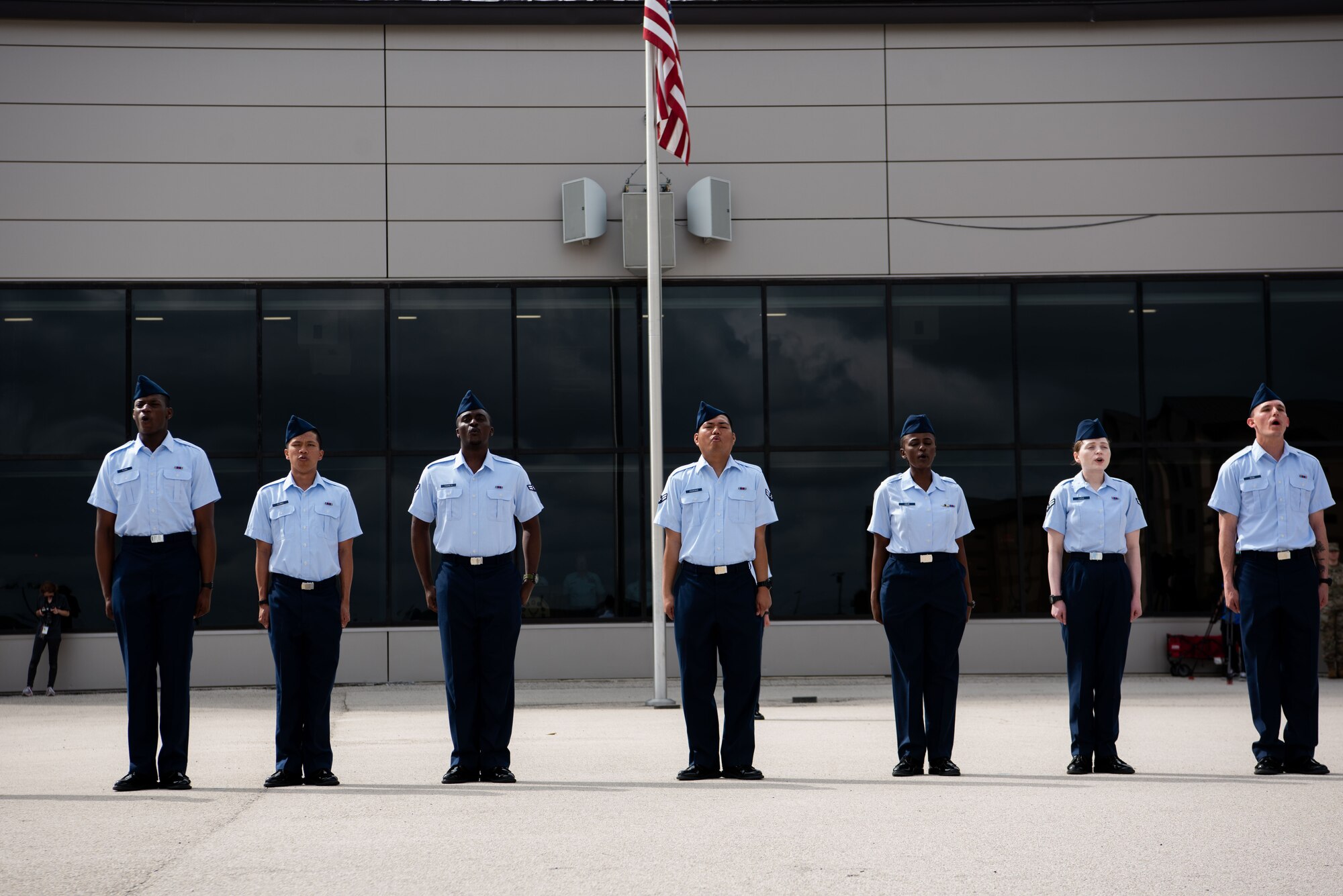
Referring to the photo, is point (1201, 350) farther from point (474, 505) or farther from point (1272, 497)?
point (474, 505)

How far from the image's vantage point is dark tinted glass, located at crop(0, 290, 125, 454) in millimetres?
18031

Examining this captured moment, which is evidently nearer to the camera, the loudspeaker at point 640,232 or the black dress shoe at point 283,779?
the black dress shoe at point 283,779

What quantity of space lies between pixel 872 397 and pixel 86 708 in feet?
32.8

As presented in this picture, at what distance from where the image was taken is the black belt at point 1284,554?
8.40 metres

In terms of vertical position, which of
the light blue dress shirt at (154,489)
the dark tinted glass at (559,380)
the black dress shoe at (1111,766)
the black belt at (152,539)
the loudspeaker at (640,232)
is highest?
the loudspeaker at (640,232)

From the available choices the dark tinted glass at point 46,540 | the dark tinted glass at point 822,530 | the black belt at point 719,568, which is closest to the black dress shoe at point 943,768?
the black belt at point 719,568

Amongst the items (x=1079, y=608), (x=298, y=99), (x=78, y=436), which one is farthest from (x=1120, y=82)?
(x=78, y=436)

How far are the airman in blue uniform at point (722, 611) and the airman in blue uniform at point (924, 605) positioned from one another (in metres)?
0.74

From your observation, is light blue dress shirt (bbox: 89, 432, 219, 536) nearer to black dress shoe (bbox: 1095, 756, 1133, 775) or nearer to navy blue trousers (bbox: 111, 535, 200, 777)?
navy blue trousers (bbox: 111, 535, 200, 777)

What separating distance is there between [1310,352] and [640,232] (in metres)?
8.78

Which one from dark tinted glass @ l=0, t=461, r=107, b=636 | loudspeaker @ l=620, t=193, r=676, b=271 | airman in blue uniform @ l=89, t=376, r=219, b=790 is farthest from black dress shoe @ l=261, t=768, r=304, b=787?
dark tinted glass @ l=0, t=461, r=107, b=636

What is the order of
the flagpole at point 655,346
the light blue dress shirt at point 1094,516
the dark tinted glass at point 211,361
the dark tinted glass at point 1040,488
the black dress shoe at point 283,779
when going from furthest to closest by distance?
the dark tinted glass at point 1040,488, the dark tinted glass at point 211,361, the flagpole at point 655,346, the light blue dress shirt at point 1094,516, the black dress shoe at point 283,779

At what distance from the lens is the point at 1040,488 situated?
18469mm

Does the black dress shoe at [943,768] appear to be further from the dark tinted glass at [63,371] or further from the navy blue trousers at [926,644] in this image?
the dark tinted glass at [63,371]
